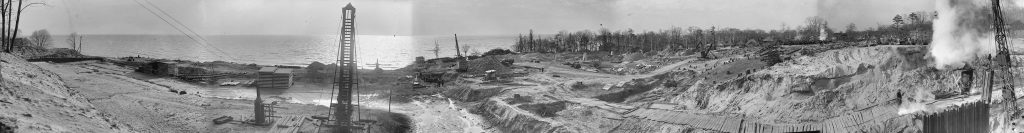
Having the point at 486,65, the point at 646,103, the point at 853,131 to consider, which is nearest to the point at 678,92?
the point at 646,103

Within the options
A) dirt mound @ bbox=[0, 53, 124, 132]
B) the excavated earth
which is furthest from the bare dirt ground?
the excavated earth

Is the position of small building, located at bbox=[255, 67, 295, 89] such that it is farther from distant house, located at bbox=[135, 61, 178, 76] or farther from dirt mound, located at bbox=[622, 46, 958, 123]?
dirt mound, located at bbox=[622, 46, 958, 123]

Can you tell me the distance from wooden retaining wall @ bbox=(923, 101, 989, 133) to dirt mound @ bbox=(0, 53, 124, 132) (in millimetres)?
23339

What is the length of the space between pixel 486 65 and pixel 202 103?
1146 inches

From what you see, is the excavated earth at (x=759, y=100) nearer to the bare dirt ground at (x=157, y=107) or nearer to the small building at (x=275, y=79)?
the bare dirt ground at (x=157, y=107)

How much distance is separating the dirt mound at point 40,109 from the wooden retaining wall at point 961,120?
23.3 m

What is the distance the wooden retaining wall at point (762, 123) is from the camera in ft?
77.0

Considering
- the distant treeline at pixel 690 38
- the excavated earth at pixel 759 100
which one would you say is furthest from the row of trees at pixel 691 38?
the excavated earth at pixel 759 100

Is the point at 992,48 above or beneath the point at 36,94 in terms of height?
above

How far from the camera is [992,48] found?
24.8 m

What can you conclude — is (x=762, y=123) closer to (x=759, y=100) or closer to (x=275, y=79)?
(x=759, y=100)

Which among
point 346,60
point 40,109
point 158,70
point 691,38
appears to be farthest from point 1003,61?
point 691,38

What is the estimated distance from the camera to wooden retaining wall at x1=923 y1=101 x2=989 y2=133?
17.7m

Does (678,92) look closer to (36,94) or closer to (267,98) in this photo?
(267,98)
